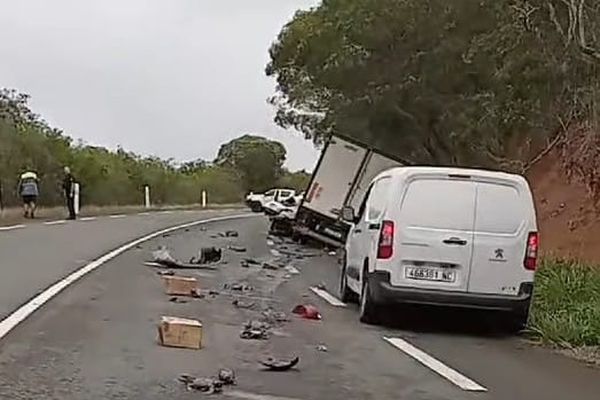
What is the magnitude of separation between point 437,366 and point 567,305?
4.54 meters

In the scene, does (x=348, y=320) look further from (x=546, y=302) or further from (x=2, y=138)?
(x=2, y=138)

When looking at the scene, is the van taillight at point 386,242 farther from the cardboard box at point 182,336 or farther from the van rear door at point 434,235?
the cardboard box at point 182,336

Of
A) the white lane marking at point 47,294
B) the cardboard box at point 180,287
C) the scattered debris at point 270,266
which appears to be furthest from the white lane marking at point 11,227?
the cardboard box at point 180,287

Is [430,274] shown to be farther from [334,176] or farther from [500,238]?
[334,176]

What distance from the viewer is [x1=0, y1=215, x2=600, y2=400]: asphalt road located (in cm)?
907

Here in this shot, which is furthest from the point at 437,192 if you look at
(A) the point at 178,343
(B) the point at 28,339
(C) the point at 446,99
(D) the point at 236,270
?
(C) the point at 446,99

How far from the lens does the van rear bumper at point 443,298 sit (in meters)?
13.2

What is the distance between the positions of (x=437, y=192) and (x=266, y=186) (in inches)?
3251

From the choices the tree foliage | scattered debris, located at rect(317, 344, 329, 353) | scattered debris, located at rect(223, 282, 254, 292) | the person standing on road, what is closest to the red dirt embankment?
the tree foliage

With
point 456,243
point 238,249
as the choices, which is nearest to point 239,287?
point 456,243

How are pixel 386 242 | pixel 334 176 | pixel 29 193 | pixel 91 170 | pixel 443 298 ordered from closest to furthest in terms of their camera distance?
pixel 443 298
pixel 386 242
pixel 334 176
pixel 29 193
pixel 91 170

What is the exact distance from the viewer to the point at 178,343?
11.1m

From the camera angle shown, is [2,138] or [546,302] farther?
[2,138]

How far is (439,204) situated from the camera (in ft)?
43.7
